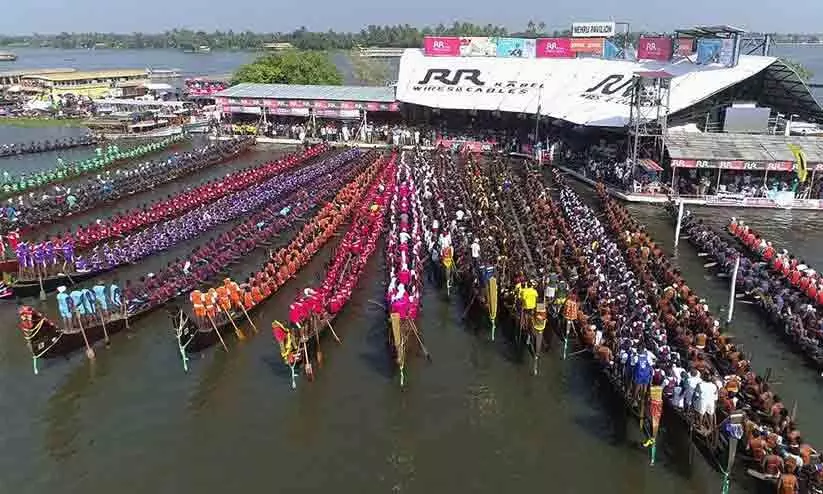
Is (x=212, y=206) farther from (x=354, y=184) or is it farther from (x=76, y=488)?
(x=76, y=488)

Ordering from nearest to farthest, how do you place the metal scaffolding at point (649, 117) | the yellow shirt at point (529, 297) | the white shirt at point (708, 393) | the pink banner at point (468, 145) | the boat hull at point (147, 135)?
the white shirt at point (708, 393), the yellow shirt at point (529, 297), the metal scaffolding at point (649, 117), the pink banner at point (468, 145), the boat hull at point (147, 135)

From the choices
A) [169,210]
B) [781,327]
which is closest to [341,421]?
[781,327]

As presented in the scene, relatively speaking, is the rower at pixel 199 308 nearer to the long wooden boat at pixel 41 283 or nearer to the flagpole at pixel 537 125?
the long wooden boat at pixel 41 283

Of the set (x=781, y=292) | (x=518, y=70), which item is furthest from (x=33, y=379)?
(x=518, y=70)

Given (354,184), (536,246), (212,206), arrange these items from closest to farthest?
1. (536,246)
2. (212,206)
3. (354,184)

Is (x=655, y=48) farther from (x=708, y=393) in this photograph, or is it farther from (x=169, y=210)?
(x=708, y=393)

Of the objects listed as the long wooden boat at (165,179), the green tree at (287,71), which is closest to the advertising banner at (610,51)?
the long wooden boat at (165,179)

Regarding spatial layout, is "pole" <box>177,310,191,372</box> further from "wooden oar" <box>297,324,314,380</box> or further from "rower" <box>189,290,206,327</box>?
"wooden oar" <box>297,324,314,380</box>

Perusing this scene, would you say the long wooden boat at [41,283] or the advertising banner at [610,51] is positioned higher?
the advertising banner at [610,51]
